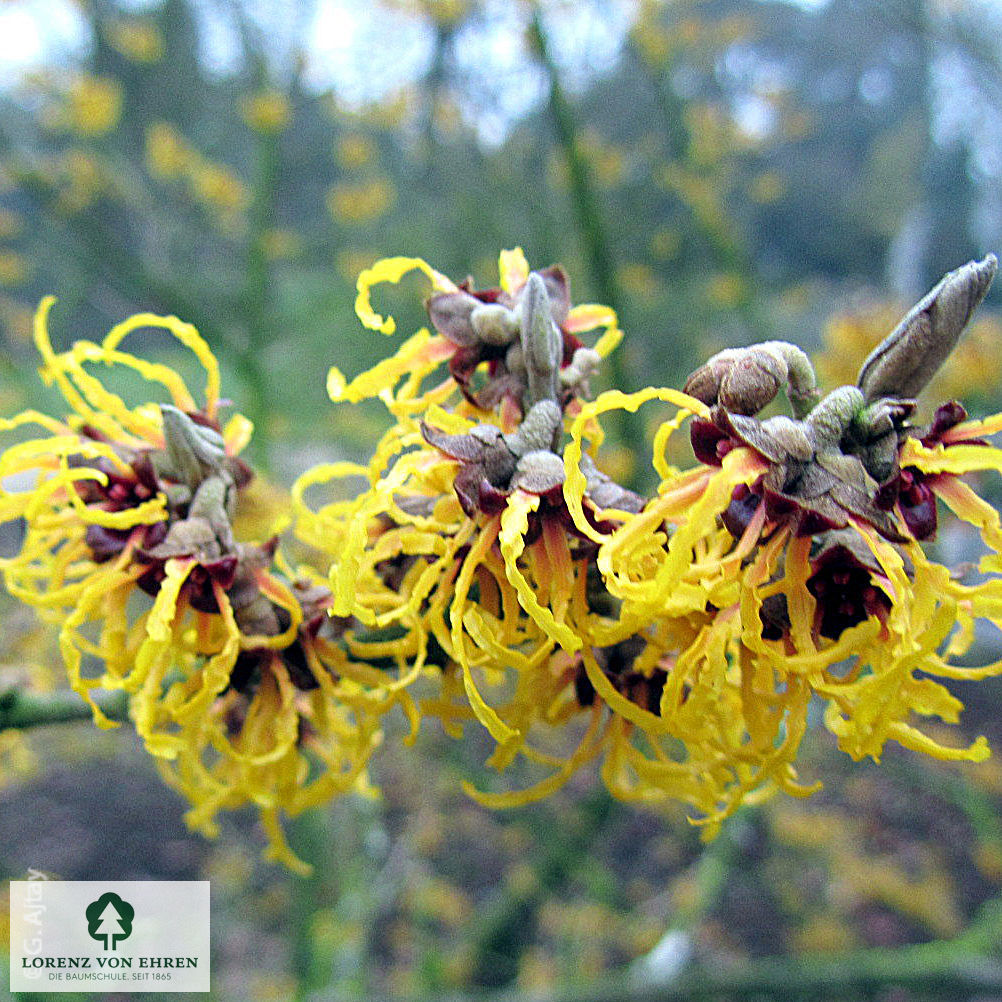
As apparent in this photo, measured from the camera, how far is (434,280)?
741mm

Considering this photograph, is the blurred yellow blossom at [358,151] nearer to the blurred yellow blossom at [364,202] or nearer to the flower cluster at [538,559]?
the blurred yellow blossom at [364,202]

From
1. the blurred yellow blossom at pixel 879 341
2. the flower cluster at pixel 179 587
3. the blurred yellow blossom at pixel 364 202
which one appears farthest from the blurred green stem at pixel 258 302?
the flower cluster at pixel 179 587

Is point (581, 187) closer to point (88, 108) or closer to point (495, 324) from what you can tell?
point (495, 324)

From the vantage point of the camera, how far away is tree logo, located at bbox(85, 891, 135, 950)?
3.34 feet

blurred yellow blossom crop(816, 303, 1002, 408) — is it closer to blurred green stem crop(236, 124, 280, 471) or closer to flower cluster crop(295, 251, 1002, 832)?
flower cluster crop(295, 251, 1002, 832)

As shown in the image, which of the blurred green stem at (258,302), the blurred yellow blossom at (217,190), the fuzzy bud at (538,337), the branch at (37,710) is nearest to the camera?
the fuzzy bud at (538,337)

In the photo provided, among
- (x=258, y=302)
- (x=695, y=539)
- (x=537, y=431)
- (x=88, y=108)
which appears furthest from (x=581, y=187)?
(x=88, y=108)

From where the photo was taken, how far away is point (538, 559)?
65 centimetres

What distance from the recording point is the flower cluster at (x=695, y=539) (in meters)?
0.58

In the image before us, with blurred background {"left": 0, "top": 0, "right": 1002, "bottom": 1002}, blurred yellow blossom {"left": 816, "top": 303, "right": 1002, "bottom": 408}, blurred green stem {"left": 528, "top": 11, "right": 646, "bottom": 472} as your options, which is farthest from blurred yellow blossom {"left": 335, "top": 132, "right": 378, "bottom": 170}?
blurred yellow blossom {"left": 816, "top": 303, "right": 1002, "bottom": 408}

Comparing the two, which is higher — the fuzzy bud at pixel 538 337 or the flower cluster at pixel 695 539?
the fuzzy bud at pixel 538 337

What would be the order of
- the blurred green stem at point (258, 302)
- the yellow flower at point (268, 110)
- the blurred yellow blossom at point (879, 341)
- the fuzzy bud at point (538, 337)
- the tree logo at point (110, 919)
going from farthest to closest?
1. the yellow flower at point (268, 110)
2. the blurred green stem at point (258, 302)
3. the blurred yellow blossom at point (879, 341)
4. the tree logo at point (110, 919)
5. the fuzzy bud at point (538, 337)

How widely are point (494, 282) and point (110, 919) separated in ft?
13.5

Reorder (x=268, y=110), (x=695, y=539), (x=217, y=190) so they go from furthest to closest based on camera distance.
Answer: (x=217, y=190)
(x=268, y=110)
(x=695, y=539)
